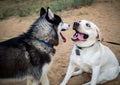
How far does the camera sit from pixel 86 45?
4152mm

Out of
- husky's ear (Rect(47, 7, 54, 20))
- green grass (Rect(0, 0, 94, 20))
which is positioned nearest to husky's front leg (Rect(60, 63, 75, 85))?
husky's ear (Rect(47, 7, 54, 20))

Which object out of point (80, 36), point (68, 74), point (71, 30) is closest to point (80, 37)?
point (80, 36)

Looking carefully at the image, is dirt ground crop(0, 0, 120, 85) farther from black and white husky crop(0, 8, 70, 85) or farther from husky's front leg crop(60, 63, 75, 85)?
black and white husky crop(0, 8, 70, 85)

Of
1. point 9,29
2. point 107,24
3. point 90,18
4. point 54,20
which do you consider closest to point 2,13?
point 9,29

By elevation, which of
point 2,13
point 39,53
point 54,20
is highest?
point 54,20

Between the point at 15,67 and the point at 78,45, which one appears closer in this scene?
the point at 15,67

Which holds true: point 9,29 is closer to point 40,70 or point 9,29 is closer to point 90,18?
point 90,18

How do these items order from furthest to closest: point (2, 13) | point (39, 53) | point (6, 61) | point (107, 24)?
point (2, 13) < point (107, 24) < point (39, 53) < point (6, 61)

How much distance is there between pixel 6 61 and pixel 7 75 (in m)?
0.24

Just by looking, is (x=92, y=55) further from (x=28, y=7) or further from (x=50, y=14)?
(x=28, y=7)

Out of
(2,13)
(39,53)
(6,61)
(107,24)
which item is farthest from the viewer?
(2,13)

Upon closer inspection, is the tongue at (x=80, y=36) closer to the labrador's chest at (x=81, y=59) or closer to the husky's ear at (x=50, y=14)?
the labrador's chest at (x=81, y=59)

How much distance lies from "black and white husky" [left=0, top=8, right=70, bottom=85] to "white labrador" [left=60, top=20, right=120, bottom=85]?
31cm

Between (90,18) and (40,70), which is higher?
(40,70)
